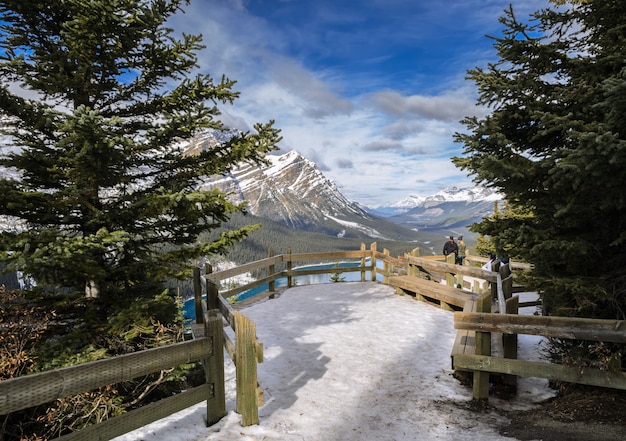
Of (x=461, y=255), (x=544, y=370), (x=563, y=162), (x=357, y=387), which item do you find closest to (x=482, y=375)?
(x=544, y=370)

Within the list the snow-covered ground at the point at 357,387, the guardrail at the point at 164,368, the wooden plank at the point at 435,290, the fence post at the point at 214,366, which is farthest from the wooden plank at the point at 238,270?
the wooden plank at the point at 435,290

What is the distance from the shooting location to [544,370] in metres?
4.88

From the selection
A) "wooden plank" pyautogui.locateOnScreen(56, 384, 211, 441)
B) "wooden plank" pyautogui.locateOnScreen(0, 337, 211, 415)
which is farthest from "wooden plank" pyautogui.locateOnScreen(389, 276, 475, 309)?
"wooden plank" pyautogui.locateOnScreen(0, 337, 211, 415)

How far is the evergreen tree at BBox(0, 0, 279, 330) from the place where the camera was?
515 cm

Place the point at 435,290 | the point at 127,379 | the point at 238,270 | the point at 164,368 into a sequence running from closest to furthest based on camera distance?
the point at 127,379 < the point at 164,368 < the point at 238,270 < the point at 435,290

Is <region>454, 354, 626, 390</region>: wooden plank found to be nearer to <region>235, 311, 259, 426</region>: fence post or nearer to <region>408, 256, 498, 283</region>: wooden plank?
<region>235, 311, 259, 426</region>: fence post

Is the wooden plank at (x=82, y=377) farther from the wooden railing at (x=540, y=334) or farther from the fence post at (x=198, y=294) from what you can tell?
the fence post at (x=198, y=294)

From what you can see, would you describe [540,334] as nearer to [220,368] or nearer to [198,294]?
[220,368]

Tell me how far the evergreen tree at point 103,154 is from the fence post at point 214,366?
193 cm

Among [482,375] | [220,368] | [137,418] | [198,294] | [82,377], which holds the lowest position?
[482,375]

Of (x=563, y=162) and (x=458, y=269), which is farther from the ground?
(x=563, y=162)

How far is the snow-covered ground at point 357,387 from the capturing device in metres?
4.52

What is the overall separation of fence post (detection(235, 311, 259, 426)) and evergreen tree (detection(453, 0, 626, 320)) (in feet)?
12.9

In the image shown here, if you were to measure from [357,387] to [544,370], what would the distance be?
288cm
